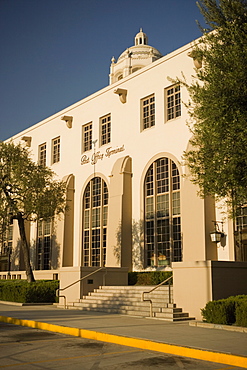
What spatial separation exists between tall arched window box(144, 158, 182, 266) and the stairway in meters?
4.82

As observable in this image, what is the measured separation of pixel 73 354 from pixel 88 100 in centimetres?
2482

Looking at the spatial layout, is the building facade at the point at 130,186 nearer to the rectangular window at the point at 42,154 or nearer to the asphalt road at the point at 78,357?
the rectangular window at the point at 42,154

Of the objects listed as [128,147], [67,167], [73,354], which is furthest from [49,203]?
[73,354]

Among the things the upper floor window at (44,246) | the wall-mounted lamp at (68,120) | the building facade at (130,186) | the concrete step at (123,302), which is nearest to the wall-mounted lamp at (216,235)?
the building facade at (130,186)

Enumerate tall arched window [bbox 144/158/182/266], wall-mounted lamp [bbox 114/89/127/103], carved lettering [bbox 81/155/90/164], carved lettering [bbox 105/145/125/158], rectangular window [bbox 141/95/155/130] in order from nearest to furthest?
tall arched window [bbox 144/158/182/266] → rectangular window [bbox 141/95/155/130] → carved lettering [bbox 105/145/125/158] → wall-mounted lamp [bbox 114/89/127/103] → carved lettering [bbox 81/155/90/164]

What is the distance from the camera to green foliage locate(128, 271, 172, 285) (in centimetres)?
2194

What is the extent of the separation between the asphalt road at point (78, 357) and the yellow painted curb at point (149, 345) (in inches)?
7.9

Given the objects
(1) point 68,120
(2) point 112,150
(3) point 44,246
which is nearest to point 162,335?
(2) point 112,150

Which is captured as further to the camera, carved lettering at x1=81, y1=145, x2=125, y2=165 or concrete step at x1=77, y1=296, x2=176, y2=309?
carved lettering at x1=81, y1=145, x2=125, y2=165

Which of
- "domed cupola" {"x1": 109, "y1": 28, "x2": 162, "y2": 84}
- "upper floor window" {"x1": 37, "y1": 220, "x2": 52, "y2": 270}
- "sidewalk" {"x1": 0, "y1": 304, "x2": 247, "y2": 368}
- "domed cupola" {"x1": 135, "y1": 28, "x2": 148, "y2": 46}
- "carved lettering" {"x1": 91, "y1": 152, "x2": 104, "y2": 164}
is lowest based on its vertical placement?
"sidewalk" {"x1": 0, "y1": 304, "x2": 247, "y2": 368}

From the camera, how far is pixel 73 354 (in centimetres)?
873

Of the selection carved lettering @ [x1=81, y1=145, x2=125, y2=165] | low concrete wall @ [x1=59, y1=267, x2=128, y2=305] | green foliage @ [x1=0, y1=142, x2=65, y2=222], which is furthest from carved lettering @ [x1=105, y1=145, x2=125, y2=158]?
low concrete wall @ [x1=59, y1=267, x2=128, y2=305]

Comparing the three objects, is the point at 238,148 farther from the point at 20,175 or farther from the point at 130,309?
the point at 20,175

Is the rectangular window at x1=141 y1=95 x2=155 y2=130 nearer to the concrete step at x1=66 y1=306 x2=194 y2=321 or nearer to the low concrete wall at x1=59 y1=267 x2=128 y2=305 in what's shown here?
the low concrete wall at x1=59 y1=267 x2=128 y2=305
